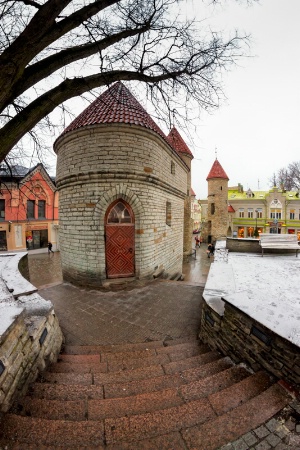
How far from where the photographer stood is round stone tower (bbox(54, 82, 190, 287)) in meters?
6.21

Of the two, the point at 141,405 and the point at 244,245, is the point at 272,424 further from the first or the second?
the point at 244,245

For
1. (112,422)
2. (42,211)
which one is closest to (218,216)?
(42,211)

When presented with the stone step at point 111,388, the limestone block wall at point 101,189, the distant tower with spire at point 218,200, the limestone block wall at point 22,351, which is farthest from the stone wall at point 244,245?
the distant tower with spire at point 218,200

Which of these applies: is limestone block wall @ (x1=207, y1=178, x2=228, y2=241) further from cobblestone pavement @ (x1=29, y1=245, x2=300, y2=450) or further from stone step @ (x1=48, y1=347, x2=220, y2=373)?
stone step @ (x1=48, y1=347, x2=220, y2=373)

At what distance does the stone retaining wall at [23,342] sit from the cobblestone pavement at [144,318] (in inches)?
31.0

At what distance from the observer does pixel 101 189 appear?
20.5 feet

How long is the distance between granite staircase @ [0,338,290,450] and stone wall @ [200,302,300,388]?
156 millimetres

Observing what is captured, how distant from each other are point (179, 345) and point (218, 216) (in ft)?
85.2

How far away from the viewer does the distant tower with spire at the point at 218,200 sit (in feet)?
88.9

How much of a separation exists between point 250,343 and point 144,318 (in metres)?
2.44

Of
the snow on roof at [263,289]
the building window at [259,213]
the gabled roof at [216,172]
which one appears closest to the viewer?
the snow on roof at [263,289]

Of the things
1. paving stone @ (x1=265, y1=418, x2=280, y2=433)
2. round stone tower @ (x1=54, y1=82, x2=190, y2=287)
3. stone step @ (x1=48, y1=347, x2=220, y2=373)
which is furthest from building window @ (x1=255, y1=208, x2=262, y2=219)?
paving stone @ (x1=265, y1=418, x2=280, y2=433)

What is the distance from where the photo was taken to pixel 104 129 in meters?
6.15

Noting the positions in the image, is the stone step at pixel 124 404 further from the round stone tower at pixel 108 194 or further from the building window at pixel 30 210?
the building window at pixel 30 210
